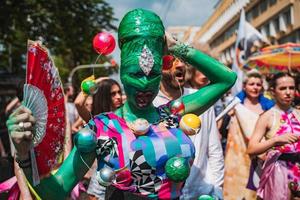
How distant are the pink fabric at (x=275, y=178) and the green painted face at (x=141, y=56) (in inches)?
74.1

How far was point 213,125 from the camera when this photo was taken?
3.17 metres

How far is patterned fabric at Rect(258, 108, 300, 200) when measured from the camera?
354cm

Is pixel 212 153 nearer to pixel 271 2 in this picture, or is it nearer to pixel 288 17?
pixel 288 17

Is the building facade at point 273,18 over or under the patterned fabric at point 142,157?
over

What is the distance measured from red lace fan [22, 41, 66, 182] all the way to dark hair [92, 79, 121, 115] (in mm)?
1831

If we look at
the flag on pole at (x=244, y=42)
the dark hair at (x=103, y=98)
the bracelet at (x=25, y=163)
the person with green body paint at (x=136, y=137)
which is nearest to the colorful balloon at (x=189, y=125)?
the person with green body paint at (x=136, y=137)

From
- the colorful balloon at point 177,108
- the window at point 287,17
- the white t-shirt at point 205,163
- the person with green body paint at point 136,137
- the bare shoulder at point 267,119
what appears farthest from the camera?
the window at point 287,17

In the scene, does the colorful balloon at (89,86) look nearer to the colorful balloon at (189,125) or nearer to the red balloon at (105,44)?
the red balloon at (105,44)

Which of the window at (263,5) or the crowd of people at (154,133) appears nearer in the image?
the crowd of people at (154,133)

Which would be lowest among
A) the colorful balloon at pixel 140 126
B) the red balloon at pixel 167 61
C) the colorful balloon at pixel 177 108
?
the colorful balloon at pixel 140 126

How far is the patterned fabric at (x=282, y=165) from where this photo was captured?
3545 mm

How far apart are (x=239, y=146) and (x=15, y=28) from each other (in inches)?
463

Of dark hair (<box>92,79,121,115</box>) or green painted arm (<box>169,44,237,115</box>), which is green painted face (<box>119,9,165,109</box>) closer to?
green painted arm (<box>169,44,237,115</box>)

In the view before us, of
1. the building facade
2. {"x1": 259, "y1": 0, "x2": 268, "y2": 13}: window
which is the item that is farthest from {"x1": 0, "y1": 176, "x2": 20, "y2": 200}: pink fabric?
{"x1": 259, "y1": 0, "x2": 268, "y2": 13}: window
